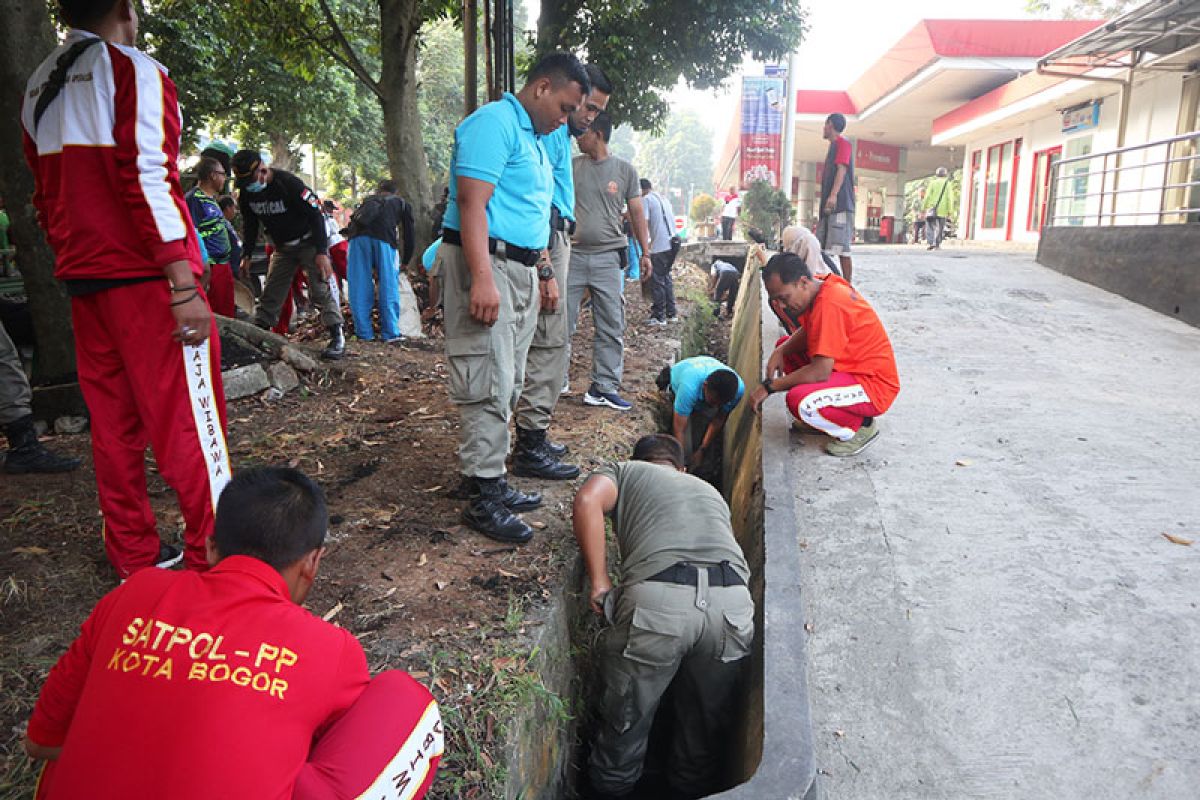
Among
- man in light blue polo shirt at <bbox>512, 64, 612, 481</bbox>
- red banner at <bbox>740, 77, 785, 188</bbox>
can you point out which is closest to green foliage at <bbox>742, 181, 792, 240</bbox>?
red banner at <bbox>740, 77, 785, 188</bbox>

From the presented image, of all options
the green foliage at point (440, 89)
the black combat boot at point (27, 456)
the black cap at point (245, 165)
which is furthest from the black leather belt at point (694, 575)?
the green foliage at point (440, 89)

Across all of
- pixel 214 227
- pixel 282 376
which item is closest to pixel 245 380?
pixel 282 376

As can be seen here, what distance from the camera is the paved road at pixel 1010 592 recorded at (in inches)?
96.0

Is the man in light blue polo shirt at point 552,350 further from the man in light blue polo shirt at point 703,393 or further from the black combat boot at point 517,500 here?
the man in light blue polo shirt at point 703,393

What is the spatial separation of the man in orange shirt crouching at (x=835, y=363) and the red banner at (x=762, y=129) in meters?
15.9

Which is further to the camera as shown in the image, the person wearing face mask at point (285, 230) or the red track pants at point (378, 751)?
the person wearing face mask at point (285, 230)

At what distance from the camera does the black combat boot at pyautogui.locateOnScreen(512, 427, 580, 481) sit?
12.7 feet

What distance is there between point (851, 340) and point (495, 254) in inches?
93.8

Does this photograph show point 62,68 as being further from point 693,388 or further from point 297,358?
point 693,388

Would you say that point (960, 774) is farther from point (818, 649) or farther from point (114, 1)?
point (114, 1)

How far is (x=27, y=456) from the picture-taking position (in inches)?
150

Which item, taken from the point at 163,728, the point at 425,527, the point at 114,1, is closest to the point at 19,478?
the point at 425,527

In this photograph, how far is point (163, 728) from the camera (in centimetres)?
131

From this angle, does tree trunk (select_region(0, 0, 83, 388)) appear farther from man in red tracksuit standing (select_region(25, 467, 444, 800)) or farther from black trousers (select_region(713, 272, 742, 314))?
black trousers (select_region(713, 272, 742, 314))
